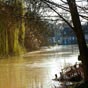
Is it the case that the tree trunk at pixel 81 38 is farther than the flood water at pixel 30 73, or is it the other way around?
the flood water at pixel 30 73

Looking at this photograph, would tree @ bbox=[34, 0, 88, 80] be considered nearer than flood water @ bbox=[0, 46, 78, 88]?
Yes

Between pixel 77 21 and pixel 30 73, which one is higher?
pixel 77 21

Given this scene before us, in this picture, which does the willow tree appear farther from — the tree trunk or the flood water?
the flood water

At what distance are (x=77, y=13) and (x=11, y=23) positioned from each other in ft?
3.06

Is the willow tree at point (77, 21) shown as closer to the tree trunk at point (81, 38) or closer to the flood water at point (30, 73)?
the tree trunk at point (81, 38)

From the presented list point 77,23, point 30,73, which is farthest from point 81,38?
point 30,73

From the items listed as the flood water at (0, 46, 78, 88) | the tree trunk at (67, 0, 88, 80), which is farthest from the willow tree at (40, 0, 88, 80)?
the flood water at (0, 46, 78, 88)

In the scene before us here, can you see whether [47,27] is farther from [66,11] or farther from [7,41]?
[7,41]

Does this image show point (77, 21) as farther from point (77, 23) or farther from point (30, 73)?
point (30, 73)

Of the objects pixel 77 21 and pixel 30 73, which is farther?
pixel 30 73

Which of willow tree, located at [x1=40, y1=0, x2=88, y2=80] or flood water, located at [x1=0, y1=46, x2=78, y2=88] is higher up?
willow tree, located at [x1=40, y1=0, x2=88, y2=80]

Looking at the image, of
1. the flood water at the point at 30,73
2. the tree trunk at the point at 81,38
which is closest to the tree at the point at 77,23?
the tree trunk at the point at 81,38

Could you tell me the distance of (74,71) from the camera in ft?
40.9

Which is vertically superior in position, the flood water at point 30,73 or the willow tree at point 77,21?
the willow tree at point 77,21
